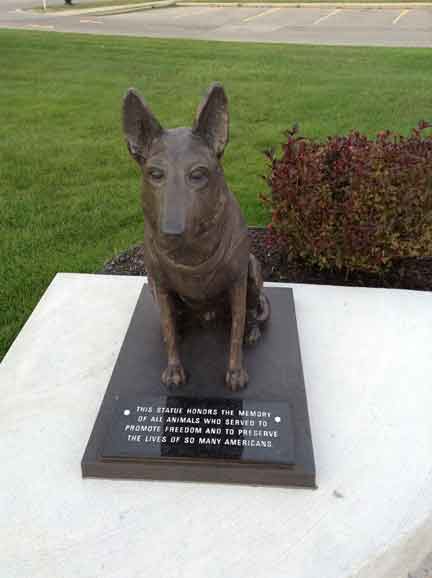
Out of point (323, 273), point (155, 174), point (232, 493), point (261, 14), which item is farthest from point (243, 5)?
point (232, 493)

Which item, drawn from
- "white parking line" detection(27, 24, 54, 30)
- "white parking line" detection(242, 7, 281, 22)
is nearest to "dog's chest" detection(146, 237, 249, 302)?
"white parking line" detection(27, 24, 54, 30)

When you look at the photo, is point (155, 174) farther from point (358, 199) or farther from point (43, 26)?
point (43, 26)

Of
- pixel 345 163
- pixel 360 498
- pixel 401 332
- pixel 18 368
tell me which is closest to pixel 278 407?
pixel 360 498

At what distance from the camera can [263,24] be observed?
18703 mm

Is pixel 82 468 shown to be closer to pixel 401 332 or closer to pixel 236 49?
pixel 401 332

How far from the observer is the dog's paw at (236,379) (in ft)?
8.34

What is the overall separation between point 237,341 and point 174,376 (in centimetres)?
36

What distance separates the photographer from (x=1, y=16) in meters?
21.4

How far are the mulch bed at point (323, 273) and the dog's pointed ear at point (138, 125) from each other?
239 cm

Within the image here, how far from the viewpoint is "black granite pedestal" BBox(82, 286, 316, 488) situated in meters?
2.22

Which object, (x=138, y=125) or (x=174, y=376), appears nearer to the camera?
(x=138, y=125)

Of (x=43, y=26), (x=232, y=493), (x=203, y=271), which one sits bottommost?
(x=232, y=493)

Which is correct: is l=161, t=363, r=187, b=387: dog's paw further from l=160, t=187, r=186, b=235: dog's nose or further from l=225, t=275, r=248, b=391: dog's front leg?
l=160, t=187, r=186, b=235: dog's nose

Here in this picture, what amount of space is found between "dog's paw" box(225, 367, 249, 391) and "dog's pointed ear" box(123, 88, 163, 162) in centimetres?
113
